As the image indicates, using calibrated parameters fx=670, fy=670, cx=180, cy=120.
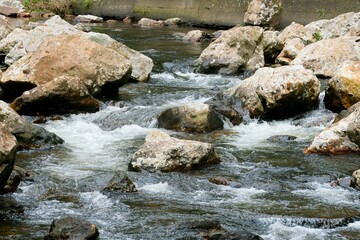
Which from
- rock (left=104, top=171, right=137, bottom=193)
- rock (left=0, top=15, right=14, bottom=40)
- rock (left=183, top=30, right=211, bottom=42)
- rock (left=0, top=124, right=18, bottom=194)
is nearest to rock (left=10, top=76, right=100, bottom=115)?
rock (left=104, top=171, right=137, bottom=193)

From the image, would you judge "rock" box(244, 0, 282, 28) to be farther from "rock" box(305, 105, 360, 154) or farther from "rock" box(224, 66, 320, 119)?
"rock" box(305, 105, 360, 154)

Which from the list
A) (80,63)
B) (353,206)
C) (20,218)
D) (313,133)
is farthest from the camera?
(80,63)

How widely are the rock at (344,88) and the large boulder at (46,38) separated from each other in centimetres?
505

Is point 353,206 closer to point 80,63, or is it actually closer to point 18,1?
point 80,63

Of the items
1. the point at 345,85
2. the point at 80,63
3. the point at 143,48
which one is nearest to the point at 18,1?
the point at 143,48

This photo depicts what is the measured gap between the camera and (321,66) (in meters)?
15.8

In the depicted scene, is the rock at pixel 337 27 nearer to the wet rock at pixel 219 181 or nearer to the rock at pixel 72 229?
the wet rock at pixel 219 181

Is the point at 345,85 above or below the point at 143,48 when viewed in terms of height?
above

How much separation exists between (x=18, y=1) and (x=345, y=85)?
2884cm

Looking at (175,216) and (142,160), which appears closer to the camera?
(175,216)

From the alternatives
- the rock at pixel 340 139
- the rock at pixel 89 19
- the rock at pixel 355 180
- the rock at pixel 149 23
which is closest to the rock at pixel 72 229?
the rock at pixel 355 180

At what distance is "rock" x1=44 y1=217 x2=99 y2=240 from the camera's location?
20.8 ft

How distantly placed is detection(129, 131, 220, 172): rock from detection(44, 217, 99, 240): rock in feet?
7.96

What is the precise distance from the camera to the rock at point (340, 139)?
9.99m
